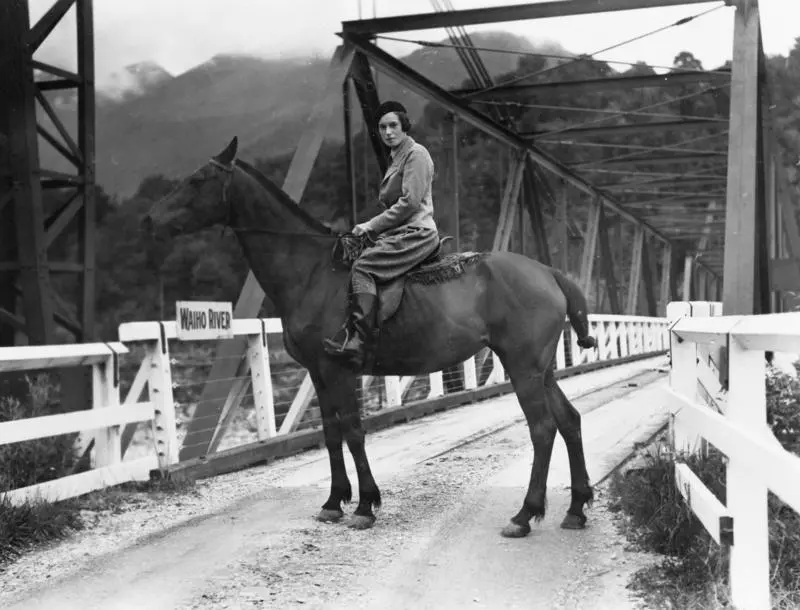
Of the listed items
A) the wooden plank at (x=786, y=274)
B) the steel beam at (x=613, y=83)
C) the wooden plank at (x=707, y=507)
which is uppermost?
the steel beam at (x=613, y=83)

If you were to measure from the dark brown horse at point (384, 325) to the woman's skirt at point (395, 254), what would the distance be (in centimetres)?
16

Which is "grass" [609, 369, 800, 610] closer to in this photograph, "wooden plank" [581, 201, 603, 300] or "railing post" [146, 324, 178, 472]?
"railing post" [146, 324, 178, 472]

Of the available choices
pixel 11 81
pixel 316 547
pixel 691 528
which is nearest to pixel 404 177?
pixel 316 547

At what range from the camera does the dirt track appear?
3.61 m

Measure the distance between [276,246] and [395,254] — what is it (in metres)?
0.75

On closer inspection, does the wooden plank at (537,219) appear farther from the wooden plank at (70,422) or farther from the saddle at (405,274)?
the saddle at (405,274)

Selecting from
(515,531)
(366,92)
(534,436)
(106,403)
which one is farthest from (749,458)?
(366,92)

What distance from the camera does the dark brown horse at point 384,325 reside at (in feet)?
16.5

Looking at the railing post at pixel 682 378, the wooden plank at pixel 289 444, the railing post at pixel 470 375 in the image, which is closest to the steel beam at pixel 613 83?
the railing post at pixel 470 375

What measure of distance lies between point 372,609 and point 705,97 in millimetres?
15327

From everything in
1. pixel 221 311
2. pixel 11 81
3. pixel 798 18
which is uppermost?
pixel 798 18

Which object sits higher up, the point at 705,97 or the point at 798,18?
the point at 798,18

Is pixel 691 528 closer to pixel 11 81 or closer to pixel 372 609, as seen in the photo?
pixel 372 609

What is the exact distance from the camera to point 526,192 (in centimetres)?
1844
